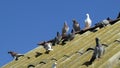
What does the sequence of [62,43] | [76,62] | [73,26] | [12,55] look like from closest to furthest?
[76,62] < [62,43] < [12,55] < [73,26]

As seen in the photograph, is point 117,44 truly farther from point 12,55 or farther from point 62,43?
point 12,55

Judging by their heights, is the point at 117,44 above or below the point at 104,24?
below

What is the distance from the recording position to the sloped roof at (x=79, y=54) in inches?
514

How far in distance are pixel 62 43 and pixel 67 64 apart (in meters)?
4.45

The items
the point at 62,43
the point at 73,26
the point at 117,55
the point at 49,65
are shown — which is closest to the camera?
the point at 117,55

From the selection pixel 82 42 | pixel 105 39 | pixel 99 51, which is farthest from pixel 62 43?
pixel 99 51

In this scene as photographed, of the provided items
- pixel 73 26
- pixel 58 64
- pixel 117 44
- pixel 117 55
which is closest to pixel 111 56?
pixel 117 55

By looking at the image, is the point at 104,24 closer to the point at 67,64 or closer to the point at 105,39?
the point at 105,39

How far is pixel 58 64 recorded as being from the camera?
15.0m

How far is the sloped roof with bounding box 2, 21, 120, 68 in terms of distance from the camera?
13.1 m

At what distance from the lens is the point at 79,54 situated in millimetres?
15484

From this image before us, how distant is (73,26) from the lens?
24328 millimetres

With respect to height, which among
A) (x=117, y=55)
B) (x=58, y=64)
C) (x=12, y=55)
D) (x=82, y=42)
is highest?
(x=12, y=55)

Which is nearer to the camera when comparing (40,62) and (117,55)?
(117,55)
